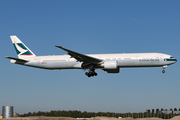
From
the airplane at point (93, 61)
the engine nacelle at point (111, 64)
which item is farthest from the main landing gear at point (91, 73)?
the engine nacelle at point (111, 64)

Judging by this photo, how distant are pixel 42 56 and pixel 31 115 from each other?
11.2 metres

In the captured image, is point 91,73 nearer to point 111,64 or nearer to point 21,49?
point 111,64

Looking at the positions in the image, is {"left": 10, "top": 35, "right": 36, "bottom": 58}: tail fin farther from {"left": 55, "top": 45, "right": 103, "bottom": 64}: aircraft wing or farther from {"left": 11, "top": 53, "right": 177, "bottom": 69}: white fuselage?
{"left": 55, "top": 45, "right": 103, "bottom": 64}: aircraft wing

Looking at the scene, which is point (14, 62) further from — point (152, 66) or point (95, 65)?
point (152, 66)

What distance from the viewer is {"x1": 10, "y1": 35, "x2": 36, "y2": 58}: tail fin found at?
44.0 metres

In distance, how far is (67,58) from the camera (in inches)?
1578

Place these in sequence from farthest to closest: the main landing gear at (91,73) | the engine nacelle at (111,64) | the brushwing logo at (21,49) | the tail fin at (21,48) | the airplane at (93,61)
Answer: the brushwing logo at (21,49) < the tail fin at (21,48) < the main landing gear at (91,73) < the airplane at (93,61) < the engine nacelle at (111,64)

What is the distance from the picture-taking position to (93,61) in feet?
125

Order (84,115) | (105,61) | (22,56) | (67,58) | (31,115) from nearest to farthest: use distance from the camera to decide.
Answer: (31,115), (105,61), (67,58), (22,56), (84,115)

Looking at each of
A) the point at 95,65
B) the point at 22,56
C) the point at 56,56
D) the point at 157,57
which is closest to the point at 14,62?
the point at 22,56

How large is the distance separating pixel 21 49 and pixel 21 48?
0.22 metres

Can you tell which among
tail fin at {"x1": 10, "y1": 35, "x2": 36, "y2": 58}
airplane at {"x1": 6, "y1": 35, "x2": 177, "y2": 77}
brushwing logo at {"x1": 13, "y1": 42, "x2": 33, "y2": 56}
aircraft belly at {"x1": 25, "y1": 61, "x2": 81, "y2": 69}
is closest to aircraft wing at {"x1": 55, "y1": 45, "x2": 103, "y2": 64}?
airplane at {"x1": 6, "y1": 35, "x2": 177, "y2": 77}

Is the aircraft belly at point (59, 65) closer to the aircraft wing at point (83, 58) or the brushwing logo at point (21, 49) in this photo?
the aircraft wing at point (83, 58)

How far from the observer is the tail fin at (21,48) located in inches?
1734
